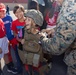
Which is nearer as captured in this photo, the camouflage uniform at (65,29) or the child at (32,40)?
the camouflage uniform at (65,29)

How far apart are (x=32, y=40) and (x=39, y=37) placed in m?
0.34

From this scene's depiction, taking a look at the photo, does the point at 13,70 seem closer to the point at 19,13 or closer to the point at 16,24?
the point at 16,24

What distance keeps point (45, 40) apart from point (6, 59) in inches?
80.5

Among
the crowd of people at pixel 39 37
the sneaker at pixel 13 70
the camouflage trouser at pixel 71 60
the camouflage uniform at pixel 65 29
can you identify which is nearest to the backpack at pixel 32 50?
the crowd of people at pixel 39 37

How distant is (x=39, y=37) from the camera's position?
7.72ft

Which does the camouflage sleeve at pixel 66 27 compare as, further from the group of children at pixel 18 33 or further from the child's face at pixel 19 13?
the child's face at pixel 19 13

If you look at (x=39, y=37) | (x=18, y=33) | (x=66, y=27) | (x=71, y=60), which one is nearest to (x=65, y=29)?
(x=66, y=27)

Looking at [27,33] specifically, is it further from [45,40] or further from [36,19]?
[45,40]

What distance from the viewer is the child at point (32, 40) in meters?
2.57

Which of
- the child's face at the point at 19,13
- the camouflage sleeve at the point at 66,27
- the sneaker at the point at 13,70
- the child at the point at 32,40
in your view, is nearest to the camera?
the camouflage sleeve at the point at 66,27

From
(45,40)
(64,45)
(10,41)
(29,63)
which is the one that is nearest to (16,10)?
(10,41)

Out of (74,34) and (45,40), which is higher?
(74,34)

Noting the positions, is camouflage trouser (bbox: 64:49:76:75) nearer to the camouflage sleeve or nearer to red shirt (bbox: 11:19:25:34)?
the camouflage sleeve

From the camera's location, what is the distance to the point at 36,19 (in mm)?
2570
